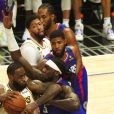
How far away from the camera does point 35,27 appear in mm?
5145

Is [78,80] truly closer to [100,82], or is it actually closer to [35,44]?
[35,44]

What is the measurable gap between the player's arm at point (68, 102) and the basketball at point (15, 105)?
25cm

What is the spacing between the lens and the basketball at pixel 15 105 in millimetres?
4145

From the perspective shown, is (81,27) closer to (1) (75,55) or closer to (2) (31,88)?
(1) (75,55)

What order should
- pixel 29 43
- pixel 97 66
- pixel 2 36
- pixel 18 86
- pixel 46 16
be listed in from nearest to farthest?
pixel 18 86, pixel 29 43, pixel 46 16, pixel 97 66, pixel 2 36

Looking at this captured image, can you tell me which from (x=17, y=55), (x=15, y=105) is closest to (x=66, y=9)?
(x=17, y=55)

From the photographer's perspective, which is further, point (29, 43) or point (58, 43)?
point (29, 43)

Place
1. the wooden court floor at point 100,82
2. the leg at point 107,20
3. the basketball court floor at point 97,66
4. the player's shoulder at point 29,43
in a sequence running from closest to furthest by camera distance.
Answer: the player's shoulder at point 29,43, the wooden court floor at point 100,82, the basketball court floor at point 97,66, the leg at point 107,20

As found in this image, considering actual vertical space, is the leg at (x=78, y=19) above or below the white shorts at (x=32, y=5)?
below

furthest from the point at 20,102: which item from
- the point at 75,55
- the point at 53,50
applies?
the point at 75,55

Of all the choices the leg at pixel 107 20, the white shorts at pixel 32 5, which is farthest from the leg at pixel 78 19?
the white shorts at pixel 32 5

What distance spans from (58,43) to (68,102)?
72cm

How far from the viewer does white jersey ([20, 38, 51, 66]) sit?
4.89 meters

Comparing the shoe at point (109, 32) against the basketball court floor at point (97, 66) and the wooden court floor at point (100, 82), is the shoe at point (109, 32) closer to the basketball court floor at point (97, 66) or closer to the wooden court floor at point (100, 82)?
the basketball court floor at point (97, 66)
